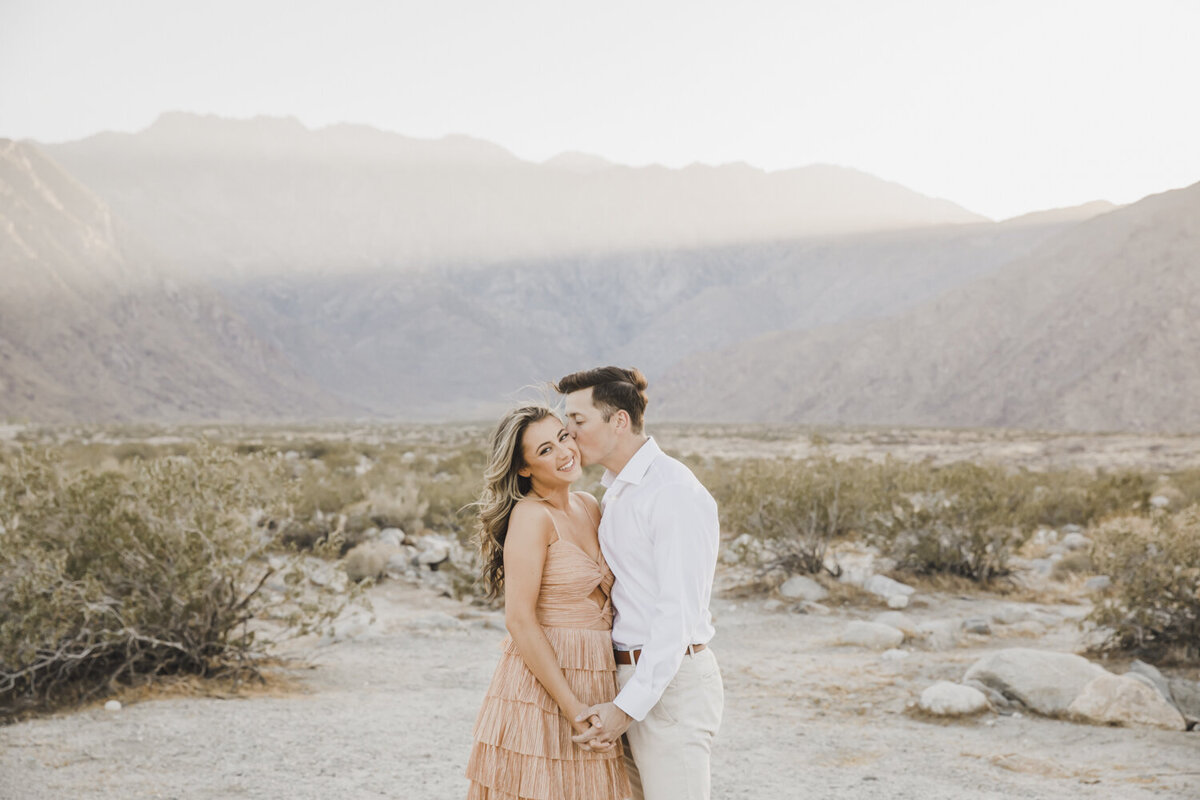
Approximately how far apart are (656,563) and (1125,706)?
194 inches

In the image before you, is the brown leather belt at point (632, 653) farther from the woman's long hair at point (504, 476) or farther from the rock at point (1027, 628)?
the rock at point (1027, 628)

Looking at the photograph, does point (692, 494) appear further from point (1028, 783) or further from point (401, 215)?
point (401, 215)

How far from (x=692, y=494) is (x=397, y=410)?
10612 centimetres

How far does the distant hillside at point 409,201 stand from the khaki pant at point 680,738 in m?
125

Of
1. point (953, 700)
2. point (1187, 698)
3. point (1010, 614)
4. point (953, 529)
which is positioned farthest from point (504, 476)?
point (953, 529)

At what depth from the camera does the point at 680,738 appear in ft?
9.24

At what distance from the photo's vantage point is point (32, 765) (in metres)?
5.19

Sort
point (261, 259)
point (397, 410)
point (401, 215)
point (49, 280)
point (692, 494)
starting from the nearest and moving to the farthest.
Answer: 1. point (692, 494)
2. point (49, 280)
3. point (397, 410)
4. point (261, 259)
5. point (401, 215)

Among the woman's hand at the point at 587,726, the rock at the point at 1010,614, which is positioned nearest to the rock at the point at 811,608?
the rock at the point at 1010,614

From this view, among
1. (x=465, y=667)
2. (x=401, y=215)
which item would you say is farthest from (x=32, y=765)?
(x=401, y=215)

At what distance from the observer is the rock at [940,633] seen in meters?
8.44

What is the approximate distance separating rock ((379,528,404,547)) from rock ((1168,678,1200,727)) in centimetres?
966

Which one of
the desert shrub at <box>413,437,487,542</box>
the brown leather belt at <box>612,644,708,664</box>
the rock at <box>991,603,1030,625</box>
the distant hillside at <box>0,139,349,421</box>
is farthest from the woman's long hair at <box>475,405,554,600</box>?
the distant hillside at <box>0,139,349,421</box>

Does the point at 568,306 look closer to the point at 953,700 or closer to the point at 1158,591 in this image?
the point at 1158,591
